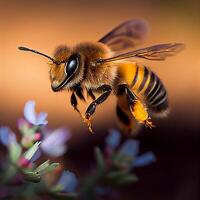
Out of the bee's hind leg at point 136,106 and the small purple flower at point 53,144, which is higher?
the small purple flower at point 53,144

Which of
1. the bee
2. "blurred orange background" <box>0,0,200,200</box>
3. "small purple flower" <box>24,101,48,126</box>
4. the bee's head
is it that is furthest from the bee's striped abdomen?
"blurred orange background" <box>0,0,200,200</box>

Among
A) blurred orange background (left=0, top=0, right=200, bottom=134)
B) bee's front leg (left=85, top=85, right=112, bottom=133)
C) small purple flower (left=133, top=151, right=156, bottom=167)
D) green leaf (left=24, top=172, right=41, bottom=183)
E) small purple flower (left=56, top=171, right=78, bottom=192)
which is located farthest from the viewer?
blurred orange background (left=0, top=0, right=200, bottom=134)

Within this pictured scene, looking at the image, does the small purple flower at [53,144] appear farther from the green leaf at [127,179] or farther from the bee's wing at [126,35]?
the bee's wing at [126,35]

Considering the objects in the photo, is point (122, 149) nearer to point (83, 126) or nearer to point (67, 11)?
point (83, 126)

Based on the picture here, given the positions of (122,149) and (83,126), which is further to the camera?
(83,126)

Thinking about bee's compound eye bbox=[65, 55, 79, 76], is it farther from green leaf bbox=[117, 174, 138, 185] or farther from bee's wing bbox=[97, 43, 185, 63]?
green leaf bbox=[117, 174, 138, 185]

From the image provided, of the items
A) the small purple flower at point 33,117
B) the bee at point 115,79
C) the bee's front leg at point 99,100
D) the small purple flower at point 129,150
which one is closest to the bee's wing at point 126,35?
the bee at point 115,79

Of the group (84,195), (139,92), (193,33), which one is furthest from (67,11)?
(84,195)
